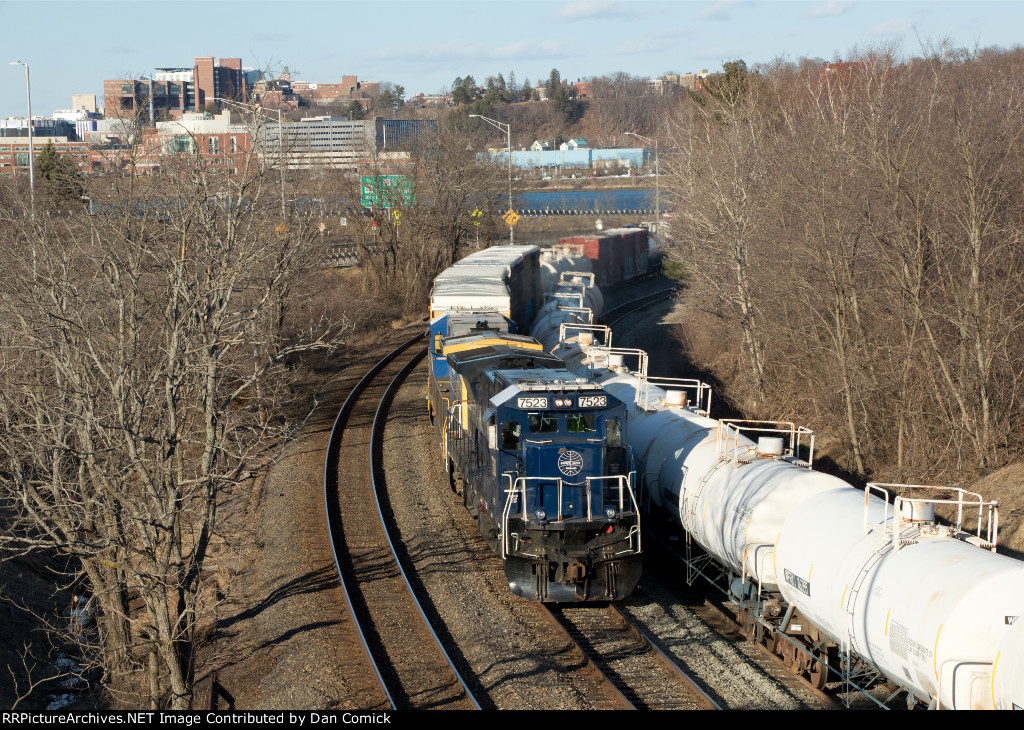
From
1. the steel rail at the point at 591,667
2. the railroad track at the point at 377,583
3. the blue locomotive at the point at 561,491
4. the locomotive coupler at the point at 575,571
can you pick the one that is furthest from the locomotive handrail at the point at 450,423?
the steel rail at the point at 591,667

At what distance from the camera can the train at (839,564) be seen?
30.1 feet

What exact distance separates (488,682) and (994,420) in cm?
1396

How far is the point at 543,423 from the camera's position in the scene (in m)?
15.5

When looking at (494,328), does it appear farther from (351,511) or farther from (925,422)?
(925,422)

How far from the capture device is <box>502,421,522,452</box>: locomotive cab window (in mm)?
15461

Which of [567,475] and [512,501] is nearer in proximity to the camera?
[512,501]

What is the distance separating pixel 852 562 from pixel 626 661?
4001 millimetres

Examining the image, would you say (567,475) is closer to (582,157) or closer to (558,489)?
(558,489)

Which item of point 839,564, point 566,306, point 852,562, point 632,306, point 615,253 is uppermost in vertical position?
point 615,253

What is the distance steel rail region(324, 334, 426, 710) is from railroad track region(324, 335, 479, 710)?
1.1 inches

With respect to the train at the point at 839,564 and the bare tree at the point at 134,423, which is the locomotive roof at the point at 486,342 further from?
the bare tree at the point at 134,423

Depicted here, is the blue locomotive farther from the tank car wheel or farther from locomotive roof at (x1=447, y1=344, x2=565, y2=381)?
the tank car wheel

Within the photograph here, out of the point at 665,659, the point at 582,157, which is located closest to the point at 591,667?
the point at 665,659

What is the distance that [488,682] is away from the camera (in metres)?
13.0
